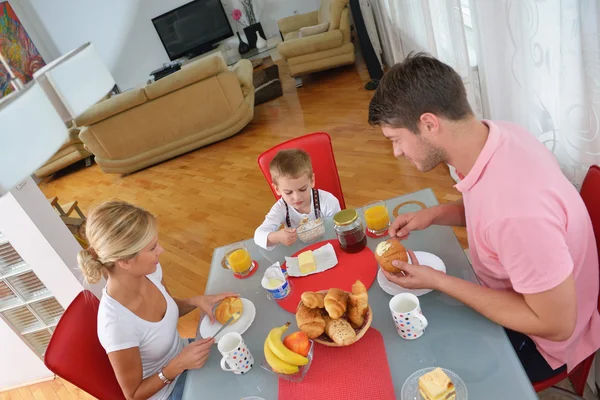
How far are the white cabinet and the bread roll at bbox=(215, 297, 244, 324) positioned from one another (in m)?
1.35

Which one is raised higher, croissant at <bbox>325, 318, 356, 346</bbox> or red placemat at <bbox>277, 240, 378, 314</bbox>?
croissant at <bbox>325, 318, 356, 346</bbox>

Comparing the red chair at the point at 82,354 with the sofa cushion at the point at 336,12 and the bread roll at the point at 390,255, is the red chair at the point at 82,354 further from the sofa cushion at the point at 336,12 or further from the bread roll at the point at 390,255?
the sofa cushion at the point at 336,12

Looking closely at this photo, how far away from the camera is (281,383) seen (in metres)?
1.09

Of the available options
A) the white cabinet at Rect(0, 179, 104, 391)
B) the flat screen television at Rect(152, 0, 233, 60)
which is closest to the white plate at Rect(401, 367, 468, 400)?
the white cabinet at Rect(0, 179, 104, 391)

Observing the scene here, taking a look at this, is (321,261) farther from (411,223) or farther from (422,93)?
(422,93)

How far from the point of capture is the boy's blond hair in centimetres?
177

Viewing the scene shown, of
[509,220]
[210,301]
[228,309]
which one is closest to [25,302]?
[210,301]

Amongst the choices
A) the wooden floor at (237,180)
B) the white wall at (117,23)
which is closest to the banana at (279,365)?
the wooden floor at (237,180)

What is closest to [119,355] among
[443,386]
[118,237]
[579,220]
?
[118,237]

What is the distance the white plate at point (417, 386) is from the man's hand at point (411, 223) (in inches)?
20.8

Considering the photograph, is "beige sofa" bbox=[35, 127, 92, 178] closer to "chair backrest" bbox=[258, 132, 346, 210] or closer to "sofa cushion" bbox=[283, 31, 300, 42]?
"sofa cushion" bbox=[283, 31, 300, 42]

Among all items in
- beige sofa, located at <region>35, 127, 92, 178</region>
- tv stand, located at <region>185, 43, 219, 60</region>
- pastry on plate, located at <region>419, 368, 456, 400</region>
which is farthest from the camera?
tv stand, located at <region>185, 43, 219, 60</region>

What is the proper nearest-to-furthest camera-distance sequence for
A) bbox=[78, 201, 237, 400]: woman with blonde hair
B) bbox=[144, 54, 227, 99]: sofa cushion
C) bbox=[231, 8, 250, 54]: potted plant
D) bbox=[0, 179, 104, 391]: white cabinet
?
bbox=[78, 201, 237, 400]: woman with blonde hair → bbox=[0, 179, 104, 391]: white cabinet → bbox=[144, 54, 227, 99]: sofa cushion → bbox=[231, 8, 250, 54]: potted plant

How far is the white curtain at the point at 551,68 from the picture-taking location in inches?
44.5
